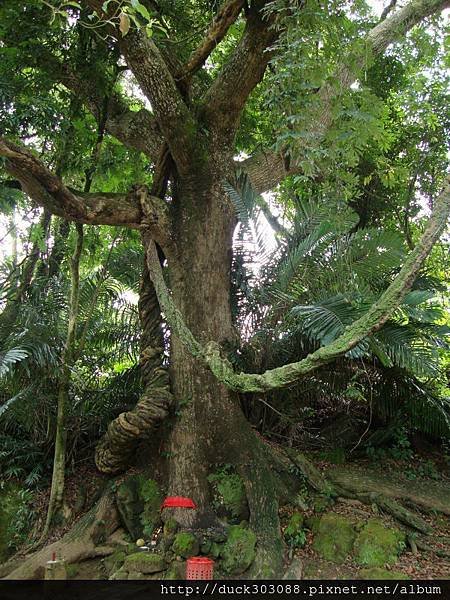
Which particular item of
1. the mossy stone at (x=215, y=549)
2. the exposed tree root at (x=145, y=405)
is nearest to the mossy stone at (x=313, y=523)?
the mossy stone at (x=215, y=549)

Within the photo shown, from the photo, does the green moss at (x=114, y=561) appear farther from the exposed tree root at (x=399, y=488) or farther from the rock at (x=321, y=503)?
the exposed tree root at (x=399, y=488)

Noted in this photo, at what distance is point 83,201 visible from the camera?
4.54 meters

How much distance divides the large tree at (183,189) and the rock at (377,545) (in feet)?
2.15

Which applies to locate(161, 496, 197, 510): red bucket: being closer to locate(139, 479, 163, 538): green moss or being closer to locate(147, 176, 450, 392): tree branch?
locate(139, 479, 163, 538): green moss

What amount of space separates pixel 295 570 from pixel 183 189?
11.8 ft

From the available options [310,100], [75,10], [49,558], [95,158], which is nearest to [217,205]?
[95,158]

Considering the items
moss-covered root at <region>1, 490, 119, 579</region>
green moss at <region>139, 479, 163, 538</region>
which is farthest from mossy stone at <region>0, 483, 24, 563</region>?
green moss at <region>139, 479, 163, 538</region>

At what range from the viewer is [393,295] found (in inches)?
117

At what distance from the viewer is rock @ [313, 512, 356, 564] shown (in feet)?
12.9

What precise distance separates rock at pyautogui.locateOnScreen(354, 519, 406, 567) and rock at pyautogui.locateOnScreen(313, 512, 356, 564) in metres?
0.07

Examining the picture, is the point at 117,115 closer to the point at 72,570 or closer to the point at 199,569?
the point at 72,570

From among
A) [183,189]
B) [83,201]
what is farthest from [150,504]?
[183,189]

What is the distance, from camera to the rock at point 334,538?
3.94 meters

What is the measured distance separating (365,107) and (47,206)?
2.75 m
